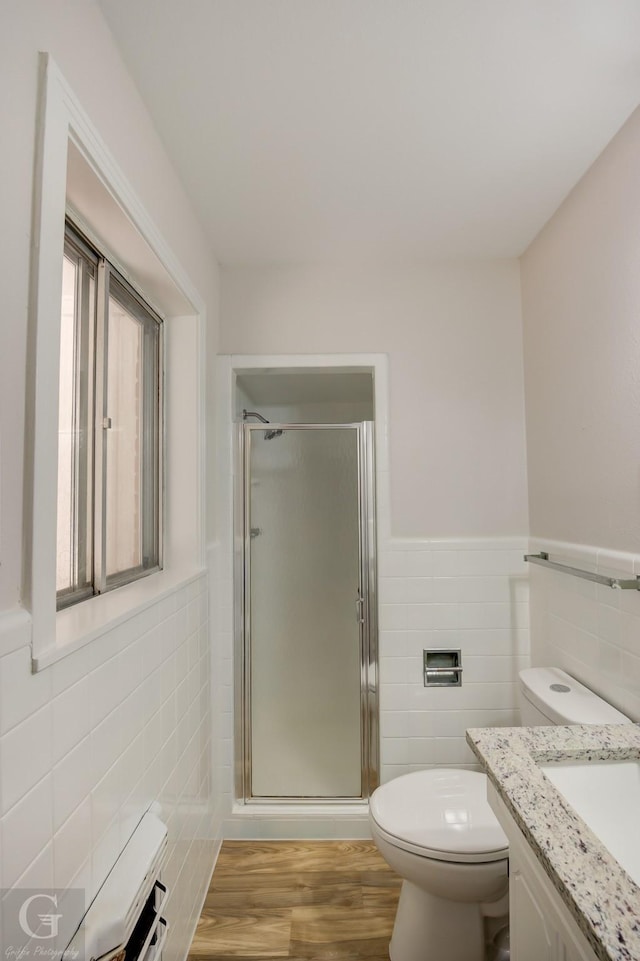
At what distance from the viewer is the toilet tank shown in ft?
4.89

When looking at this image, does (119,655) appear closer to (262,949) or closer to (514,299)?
(262,949)

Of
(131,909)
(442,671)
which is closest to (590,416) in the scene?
(442,671)

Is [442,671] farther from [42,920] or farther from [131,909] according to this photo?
[42,920]

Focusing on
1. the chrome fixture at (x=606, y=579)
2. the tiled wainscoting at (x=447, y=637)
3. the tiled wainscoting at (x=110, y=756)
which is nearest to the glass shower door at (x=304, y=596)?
the tiled wainscoting at (x=447, y=637)

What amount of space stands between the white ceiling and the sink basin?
1.62 metres

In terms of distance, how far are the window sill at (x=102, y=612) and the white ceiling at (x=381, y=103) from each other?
1.30m

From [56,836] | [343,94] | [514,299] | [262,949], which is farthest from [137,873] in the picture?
[514,299]

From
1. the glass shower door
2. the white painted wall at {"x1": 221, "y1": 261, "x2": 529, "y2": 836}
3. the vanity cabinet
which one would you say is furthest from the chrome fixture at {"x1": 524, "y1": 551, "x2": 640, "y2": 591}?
the glass shower door

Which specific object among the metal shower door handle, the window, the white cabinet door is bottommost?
the white cabinet door

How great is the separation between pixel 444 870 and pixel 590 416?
140 cm

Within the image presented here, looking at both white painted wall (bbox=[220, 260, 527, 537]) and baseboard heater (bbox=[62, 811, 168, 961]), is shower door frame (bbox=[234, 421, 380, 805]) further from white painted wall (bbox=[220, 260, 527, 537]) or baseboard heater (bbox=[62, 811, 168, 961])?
baseboard heater (bbox=[62, 811, 168, 961])

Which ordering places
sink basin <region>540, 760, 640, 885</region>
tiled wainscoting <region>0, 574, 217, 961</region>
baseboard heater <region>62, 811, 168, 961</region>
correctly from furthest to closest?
sink basin <region>540, 760, 640, 885</region> < baseboard heater <region>62, 811, 168, 961</region> < tiled wainscoting <region>0, 574, 217, 961</region>

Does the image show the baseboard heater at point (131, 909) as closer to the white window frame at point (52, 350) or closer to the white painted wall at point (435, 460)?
the white window frame at point (52, 350)

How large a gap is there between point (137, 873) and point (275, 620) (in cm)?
139
